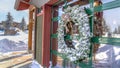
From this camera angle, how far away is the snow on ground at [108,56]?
2741mm

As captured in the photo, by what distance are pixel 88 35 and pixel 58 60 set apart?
2132 mm

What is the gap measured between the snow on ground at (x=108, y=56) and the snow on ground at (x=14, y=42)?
9.10 meters

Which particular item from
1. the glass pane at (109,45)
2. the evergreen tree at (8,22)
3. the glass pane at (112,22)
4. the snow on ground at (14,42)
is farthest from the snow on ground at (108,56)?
the evergreen tree at (8,22)

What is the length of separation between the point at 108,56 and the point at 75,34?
98cm

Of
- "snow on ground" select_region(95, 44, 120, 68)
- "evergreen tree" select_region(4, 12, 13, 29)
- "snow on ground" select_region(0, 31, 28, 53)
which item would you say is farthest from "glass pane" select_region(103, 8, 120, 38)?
"evergreen tree" select_region(4, 12, 13, 29)

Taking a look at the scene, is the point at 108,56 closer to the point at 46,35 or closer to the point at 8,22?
the point at 46,35

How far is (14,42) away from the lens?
1220 centimetres

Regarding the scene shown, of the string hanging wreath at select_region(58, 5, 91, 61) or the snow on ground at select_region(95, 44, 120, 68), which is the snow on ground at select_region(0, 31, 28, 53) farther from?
the snow on ground at select_region(95, 44, 120, 68)

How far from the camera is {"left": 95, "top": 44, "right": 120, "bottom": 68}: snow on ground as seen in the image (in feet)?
8.99

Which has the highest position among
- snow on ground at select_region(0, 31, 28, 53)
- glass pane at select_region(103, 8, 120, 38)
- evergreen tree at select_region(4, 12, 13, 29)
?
evergreen tree at select_region(4, 12, 13, 29)

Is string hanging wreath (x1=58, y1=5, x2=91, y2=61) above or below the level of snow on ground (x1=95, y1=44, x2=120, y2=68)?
above

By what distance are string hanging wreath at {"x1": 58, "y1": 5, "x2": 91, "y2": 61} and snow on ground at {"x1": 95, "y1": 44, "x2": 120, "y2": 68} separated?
0.22 m

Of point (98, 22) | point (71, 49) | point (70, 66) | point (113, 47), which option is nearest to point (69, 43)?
point (71, 49)

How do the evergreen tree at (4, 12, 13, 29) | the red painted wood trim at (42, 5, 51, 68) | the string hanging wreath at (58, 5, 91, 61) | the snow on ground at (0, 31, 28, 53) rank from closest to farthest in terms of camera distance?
the string hanging wreath at (58, 5, 91, 61)
the red painted wood trim at (42, 5, 51, 68)
the snow on ground at (0, 31, 28, 53)
the evergreen tree at (4, 12, 13, 29)
